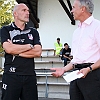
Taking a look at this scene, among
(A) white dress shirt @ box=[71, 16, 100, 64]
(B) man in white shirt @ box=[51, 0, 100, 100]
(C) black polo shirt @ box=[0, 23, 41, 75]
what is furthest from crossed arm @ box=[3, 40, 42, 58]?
(A) white dress shirt @ box=[71, 16, 100, 64]

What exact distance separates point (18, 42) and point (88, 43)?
40.4 inches

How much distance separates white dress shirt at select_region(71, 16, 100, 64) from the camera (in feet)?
10.3

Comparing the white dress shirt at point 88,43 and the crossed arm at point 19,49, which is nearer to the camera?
the white dress shirt at point 88,43

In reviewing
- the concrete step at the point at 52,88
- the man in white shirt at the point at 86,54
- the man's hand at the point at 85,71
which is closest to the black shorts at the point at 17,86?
the man in white shirt at the point at 86,54

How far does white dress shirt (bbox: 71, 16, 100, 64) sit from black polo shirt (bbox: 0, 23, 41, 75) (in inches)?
28.4

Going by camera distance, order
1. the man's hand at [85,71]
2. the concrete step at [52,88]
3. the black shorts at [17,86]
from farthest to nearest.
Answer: the concrete step at [52,88]
the black shorts at [17,86]
the man's hand at [85,71]

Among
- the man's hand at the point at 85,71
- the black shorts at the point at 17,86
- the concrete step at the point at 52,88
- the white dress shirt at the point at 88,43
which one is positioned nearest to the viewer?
the man's hand at the point at 85,71

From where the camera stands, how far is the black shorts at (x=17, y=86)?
367 cm

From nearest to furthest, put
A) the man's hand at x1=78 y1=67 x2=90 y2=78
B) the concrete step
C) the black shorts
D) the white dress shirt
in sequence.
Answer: the man's hand at x1=78 y1=67 x2=90 y2=78
the white dress shirt
the black shorts
the concrete step

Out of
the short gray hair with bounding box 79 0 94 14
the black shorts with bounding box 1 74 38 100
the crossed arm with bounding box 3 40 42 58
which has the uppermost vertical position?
the short gray hair with bounding box 79 0 94 14

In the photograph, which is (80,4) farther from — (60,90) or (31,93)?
(60,90)

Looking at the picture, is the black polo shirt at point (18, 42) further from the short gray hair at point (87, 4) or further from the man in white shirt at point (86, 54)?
the short gray hair at point (87, 4)

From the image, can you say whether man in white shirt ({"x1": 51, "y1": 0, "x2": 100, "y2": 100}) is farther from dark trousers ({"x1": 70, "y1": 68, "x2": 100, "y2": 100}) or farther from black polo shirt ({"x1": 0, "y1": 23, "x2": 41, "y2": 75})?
black polo shirt ({"x1": 0, "y1": 23, "x2": 41, "y2": 75})

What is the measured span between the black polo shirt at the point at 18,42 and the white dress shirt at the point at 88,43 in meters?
0.72
